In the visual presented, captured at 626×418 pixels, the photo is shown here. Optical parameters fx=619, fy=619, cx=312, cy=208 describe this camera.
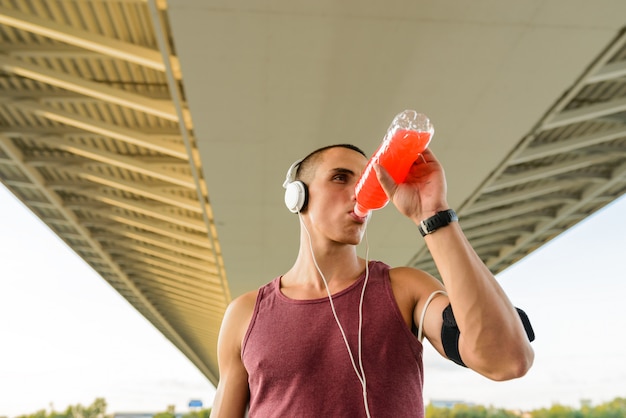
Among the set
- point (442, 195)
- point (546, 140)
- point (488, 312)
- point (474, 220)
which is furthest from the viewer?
point (474, 220)

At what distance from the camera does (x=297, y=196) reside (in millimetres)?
2496

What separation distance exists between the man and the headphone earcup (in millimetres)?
86

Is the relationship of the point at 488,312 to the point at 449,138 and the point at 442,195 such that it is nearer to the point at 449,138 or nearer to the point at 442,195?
the point at 442,195

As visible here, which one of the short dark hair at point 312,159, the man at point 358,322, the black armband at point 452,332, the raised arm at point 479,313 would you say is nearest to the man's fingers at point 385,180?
the man at point 358,322

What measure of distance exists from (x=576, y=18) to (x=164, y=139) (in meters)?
8.54

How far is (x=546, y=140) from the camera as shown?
42.3 feet

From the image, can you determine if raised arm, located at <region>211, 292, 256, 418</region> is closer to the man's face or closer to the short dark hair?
the man's face

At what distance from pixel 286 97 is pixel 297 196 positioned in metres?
6.60

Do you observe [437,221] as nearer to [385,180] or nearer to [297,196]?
[385,180]

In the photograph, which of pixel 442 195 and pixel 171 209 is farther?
pixel 171 209

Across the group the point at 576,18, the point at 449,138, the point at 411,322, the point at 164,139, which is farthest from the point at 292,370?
the point at 164,139

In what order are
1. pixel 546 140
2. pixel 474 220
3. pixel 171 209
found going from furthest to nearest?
pixel 171 209 < pixel 474 220 < pixel 546 140

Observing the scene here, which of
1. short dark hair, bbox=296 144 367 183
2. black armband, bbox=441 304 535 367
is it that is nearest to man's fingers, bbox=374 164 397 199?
black armband, bbox=441 304 535 367

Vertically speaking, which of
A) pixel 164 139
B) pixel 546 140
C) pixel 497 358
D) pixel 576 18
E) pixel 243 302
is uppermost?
pixel 164 139
